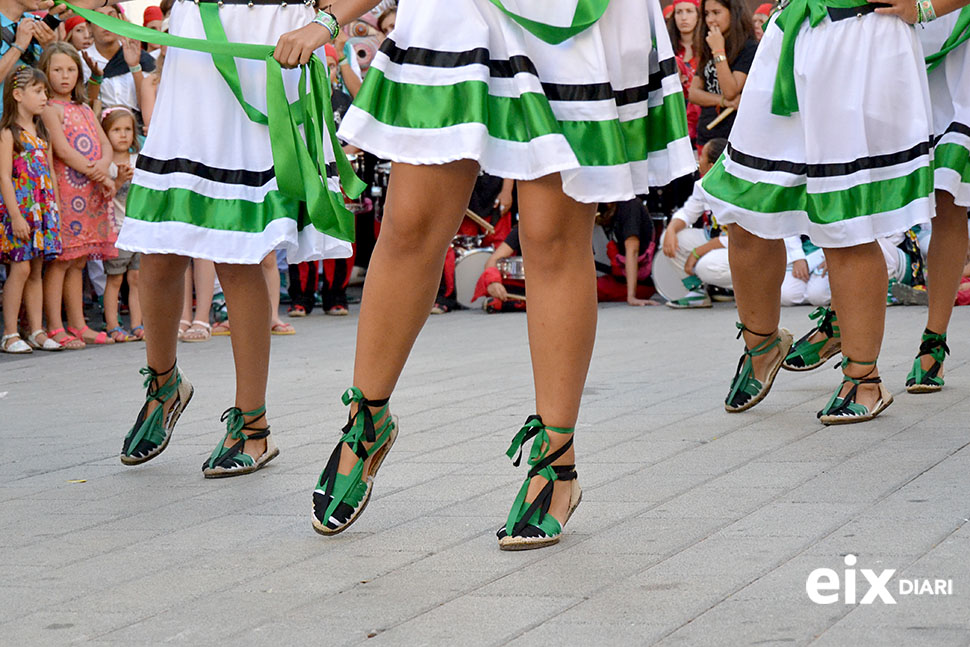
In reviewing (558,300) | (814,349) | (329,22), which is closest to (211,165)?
(329,22)

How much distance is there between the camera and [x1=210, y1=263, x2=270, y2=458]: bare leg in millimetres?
3600

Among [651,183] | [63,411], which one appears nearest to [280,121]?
[651,183]

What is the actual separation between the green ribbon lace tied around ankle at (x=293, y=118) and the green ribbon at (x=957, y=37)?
2242 mm

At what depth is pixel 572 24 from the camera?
8.79ft

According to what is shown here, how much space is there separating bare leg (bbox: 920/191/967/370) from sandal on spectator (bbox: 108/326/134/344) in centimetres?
498

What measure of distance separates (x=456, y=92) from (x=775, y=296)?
209 cm

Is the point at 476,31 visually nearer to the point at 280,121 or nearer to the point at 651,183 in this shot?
the point at 651,183

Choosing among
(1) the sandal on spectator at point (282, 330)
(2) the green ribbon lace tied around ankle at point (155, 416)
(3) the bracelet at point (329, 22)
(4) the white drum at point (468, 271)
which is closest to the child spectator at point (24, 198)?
(1) the sandal on spectator at point (282, 330)

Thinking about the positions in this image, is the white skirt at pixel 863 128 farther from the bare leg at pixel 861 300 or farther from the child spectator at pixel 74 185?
the child spectator at pixel 74 185

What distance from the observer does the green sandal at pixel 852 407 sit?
406 cm

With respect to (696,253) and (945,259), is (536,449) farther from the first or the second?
(696,253)

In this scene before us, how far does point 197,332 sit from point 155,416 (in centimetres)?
415

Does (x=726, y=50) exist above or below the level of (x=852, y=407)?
above

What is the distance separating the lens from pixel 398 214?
2768 millimetres
